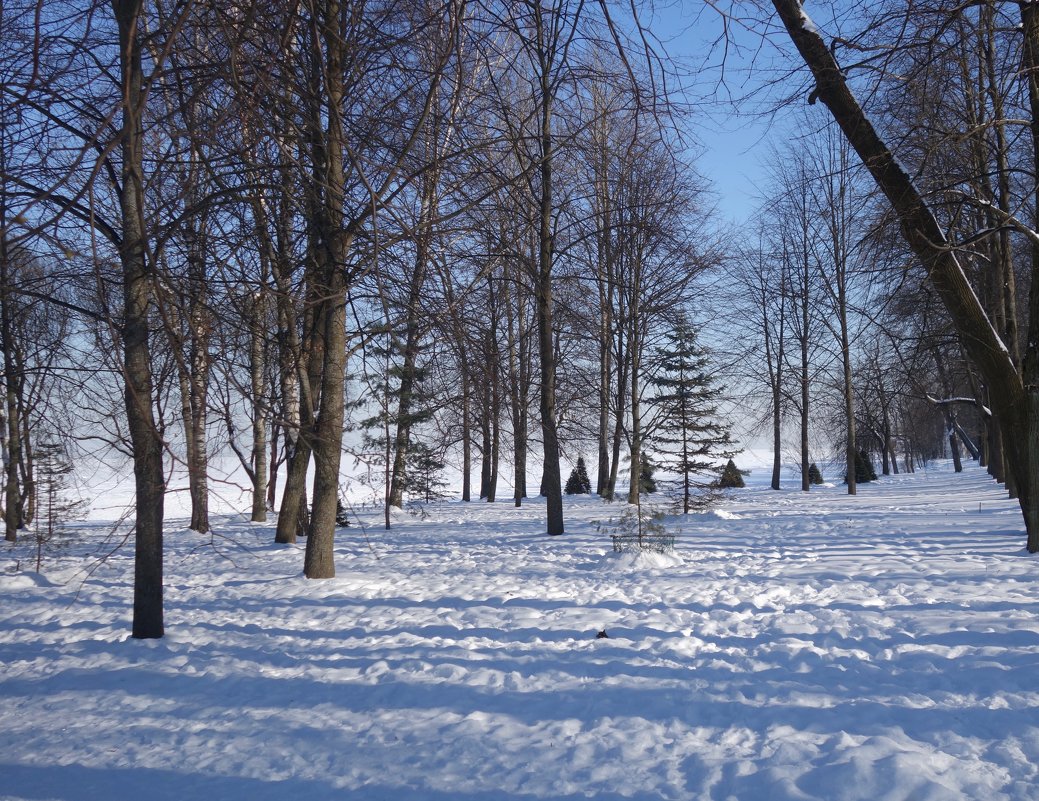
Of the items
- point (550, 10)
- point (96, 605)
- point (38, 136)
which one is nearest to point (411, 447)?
point (96, 605)

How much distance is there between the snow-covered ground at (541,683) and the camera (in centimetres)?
343

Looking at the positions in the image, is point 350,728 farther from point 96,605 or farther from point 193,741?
point 96,605

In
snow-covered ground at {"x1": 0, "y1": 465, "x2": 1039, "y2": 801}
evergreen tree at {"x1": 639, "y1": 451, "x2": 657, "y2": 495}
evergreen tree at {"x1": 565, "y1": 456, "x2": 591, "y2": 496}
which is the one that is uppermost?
evergreen tree at {"x1": 639, "y1": 451, "x2": 657, "y2": 495}

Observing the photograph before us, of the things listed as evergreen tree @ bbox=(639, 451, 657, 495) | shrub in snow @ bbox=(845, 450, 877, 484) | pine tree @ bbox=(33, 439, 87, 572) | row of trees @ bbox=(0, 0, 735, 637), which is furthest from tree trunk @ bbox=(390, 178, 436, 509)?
shrub in snow @ bbox=(845, 450, 877, 484)

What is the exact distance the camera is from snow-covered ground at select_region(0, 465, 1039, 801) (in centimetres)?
343

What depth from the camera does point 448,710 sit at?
4293mm

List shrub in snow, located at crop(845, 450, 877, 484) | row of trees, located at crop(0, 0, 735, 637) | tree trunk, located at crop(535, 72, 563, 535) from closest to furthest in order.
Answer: row of trees, located at crop(0, 0, 735, 637) → tree trunk, located at crop(535, 72, 563, 535) → shrub in snow, located at crop(845, 450, 877, 484)

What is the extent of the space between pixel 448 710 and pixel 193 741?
1562 mm

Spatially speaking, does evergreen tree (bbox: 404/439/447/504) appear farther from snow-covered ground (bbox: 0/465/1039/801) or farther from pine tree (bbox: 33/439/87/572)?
snow-covered ground (bbox: 0/465/1039/801)

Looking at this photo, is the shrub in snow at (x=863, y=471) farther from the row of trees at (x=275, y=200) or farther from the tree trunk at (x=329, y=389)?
the tree trunk at (x=329, y=389)

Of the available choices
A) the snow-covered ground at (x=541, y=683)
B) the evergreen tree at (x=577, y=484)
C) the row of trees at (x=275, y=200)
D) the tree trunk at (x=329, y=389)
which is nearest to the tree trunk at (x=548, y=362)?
the row of trees at (x=275, y=200)

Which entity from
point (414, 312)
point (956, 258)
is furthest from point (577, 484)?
point (414, 312)

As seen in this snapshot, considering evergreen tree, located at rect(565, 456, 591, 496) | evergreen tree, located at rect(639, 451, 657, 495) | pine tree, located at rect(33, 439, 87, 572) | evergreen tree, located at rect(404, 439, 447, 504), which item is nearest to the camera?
pine tree, located at rect(33, 439, 87, 572)

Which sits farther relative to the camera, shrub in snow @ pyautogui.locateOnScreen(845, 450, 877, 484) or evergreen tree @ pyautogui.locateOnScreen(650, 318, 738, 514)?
shrub in snow @ pyautogui.locateOnScreen(845, 450, 877, 484)
